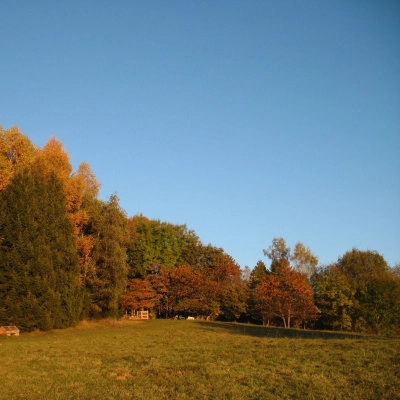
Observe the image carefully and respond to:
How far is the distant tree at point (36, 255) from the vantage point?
108 feet

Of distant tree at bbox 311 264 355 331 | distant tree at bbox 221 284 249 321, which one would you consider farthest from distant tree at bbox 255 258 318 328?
distant tree at bbox 221 284 249 321

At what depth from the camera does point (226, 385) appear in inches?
441

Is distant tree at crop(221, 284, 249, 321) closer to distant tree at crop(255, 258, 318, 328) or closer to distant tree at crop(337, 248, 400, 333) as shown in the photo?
distant tree at crop(255, 258, 318, 328)

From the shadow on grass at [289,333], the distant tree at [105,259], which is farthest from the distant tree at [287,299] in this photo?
the distant tree at [105,259]

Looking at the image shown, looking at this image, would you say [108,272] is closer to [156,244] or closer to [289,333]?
[289,333]

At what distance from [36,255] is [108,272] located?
8614mm

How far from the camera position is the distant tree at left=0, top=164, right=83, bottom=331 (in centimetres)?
3278

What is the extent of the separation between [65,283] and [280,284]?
97.8ft

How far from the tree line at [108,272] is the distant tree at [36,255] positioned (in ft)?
0.27

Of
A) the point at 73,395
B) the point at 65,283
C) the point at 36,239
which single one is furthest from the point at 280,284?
the point at 73,395

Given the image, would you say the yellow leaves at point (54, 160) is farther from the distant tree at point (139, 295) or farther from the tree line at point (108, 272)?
the distant tree at point (139, 295)

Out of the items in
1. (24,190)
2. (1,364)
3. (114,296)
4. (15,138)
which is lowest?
(1,364)

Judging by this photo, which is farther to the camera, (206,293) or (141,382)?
(206,293)

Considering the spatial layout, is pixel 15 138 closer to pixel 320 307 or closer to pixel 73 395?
pixel 73 395
